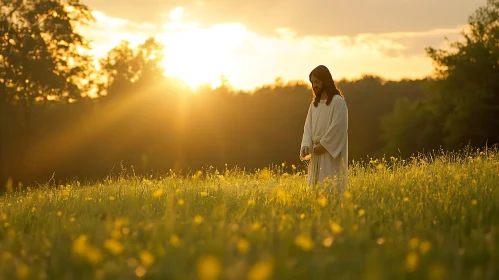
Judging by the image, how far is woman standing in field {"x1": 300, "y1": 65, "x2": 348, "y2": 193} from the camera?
8.00 meters

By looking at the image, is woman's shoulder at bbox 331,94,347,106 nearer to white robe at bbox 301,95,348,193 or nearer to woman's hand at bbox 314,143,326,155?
white robe at bbox 301,95,348,193

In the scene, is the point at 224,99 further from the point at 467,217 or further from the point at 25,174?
the point at 467,217

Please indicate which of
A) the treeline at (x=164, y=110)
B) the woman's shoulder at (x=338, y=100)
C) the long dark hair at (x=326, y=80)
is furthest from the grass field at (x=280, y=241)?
the treeline at (x=164, y=110)

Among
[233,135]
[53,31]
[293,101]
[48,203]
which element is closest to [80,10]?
[53,31]

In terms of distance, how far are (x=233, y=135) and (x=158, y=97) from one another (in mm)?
6392

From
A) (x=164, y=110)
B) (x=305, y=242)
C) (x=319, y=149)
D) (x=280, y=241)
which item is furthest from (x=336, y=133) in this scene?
(x=164, y=110)

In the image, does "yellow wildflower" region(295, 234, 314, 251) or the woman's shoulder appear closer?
"yellow wildflower" region(295, 234, 314, 251)

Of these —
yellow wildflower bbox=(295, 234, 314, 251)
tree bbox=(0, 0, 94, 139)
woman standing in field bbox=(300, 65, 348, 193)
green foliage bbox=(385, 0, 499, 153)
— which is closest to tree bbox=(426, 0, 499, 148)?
green foliage bbox=(385, 0, 499, 153)

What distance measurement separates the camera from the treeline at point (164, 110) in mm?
31453

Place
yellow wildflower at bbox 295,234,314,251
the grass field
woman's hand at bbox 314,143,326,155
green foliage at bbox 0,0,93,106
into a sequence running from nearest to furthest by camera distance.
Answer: yellow wildflower at bbox 295,234,314,251 → the grass field → woman's hand at bbox 314,143,326,155 → green foliage at bbox 0,0,93,106

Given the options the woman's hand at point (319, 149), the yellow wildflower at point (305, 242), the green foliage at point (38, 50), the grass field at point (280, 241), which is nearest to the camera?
the yellow wildflower at point (305, 242)

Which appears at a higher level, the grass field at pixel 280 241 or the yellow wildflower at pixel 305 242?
the yellow wildflower at pixel 305 242

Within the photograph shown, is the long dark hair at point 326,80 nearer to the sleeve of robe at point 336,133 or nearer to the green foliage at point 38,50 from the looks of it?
the sleeve of robe at point 336,133

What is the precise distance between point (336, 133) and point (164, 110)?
3559cm
